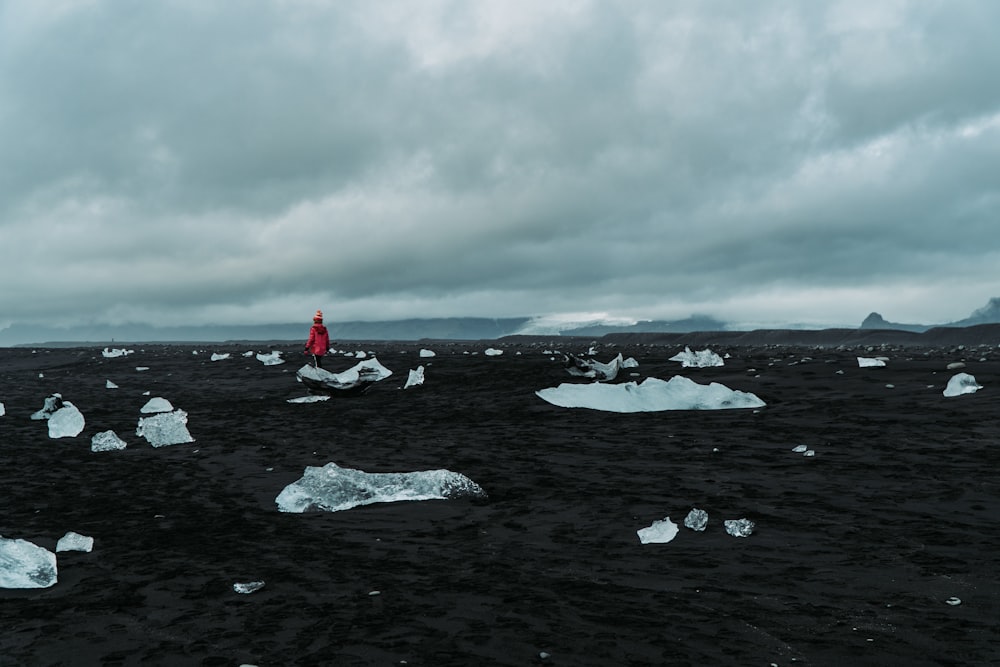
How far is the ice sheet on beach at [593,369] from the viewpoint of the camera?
1550cm

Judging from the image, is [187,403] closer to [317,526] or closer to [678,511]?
[317,526]

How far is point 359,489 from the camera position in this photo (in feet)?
21.6

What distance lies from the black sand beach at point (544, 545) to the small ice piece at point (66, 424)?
232mm

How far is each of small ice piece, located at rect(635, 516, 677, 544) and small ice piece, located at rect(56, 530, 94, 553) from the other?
4.54 metres

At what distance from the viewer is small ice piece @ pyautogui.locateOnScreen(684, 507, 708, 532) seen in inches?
214

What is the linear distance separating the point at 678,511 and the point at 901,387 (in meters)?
8.66

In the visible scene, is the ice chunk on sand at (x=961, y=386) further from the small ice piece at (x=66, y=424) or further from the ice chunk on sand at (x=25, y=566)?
the small ice piece at (x=66, y=424)

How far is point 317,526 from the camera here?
5828 mm

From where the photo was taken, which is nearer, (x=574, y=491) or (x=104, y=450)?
(x=574, y=491)

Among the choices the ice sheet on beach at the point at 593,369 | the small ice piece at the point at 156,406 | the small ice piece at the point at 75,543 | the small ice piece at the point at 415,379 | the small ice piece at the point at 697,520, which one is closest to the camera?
the small ice piece at the point at 75,543

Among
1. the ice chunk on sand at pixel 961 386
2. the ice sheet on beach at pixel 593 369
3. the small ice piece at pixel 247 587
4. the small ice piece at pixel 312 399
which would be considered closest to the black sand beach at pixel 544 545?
the small ice piece at pixel 247 587

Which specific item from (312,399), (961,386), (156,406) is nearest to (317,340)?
(312,399)

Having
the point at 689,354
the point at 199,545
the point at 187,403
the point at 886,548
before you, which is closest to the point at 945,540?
the point at 886,548

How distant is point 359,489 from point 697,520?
334 cm
